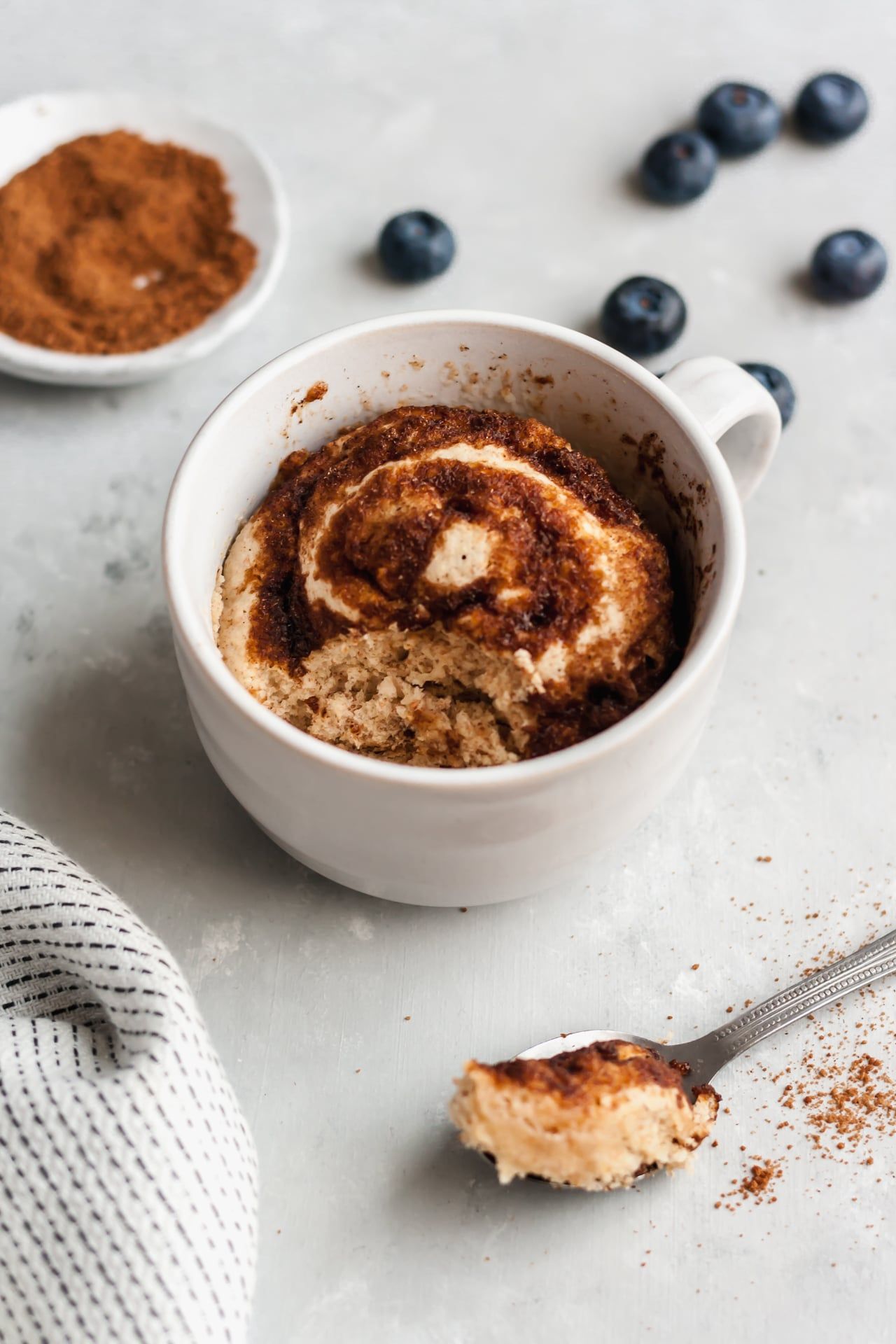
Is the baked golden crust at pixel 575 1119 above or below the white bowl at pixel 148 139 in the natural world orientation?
below

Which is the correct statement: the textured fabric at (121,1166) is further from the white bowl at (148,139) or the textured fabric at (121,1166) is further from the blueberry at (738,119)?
the blueberry at (738,119)

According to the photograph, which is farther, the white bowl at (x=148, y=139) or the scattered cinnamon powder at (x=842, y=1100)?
the white bowl at (x=148, y=139)

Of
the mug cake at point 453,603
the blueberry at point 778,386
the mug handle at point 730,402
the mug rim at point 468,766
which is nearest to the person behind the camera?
the mug rim at point 468,766

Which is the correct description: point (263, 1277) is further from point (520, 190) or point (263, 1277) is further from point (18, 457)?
point (520, 190)

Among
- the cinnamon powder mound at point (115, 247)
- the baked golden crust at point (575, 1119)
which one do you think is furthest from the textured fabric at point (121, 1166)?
the cinnamon powder mound at point (115, 247)

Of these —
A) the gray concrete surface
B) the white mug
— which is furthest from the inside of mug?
the gray concrete surface

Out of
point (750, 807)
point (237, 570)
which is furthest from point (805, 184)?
point (237, 570)

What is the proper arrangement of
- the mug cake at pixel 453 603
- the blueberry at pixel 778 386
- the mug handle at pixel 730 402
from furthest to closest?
the blueberry at pixel 778 386, the mug handle at pixel 730 402, the mug cake at pixel 453 603

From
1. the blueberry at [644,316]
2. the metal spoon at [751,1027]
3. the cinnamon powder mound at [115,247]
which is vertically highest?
the blueberry at [644,316]
